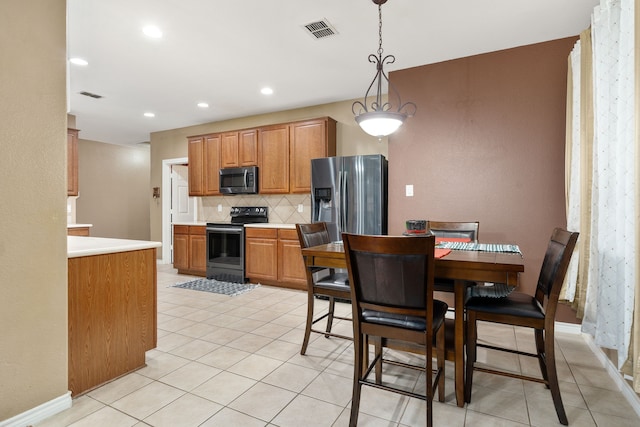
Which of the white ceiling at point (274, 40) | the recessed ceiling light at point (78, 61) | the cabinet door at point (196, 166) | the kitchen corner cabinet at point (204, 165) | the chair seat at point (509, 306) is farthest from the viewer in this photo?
the cabinet door at point (196, 166)

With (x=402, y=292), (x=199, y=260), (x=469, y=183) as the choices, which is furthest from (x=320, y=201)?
(x=402, y=292)

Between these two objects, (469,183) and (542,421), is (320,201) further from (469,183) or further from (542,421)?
(542,421)

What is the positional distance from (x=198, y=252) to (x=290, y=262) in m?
1.79

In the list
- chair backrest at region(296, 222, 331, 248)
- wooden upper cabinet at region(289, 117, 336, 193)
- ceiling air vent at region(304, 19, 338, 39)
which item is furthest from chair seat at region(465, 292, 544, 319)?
wooden upper cabinet at region(289, 117, 336, 193)

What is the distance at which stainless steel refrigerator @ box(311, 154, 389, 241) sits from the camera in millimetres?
3836

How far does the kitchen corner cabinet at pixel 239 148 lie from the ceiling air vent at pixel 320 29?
2421 mm

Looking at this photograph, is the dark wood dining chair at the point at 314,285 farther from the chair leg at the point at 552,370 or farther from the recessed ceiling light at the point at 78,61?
the recessed ceiling light at the point at 78,61

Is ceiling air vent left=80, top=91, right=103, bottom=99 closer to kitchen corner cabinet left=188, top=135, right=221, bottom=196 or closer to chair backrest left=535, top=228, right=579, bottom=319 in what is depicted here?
kitchen corner cabinet left=188, top=135, right=221, bottom=196

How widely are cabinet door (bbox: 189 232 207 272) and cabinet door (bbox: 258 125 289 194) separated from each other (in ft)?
4.21

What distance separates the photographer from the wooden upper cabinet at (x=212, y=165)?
220 inches

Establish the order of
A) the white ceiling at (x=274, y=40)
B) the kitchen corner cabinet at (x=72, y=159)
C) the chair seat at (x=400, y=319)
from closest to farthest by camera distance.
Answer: the chair seat at (x=400, y=319) → the white ceiling at (x=274, y=40) → the kitchen corner cabinet at (x=72, y=159)

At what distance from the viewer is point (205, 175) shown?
5.73m

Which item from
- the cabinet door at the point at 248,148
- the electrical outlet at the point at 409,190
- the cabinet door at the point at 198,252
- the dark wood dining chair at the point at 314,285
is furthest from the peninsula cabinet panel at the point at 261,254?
the dark wood dining chair at the point at 314,285

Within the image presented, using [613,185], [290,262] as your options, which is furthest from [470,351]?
[290,262]
